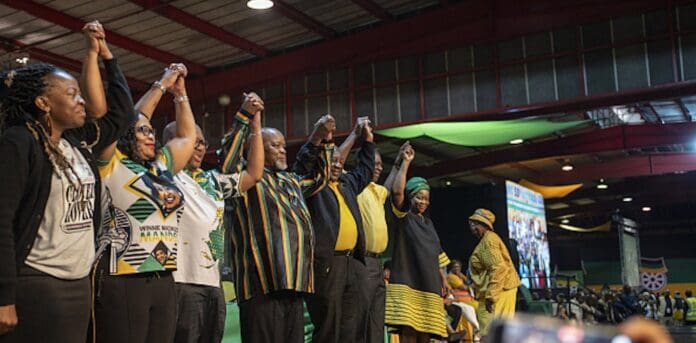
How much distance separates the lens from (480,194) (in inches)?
603

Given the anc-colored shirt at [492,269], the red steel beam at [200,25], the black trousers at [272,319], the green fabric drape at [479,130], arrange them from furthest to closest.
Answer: the green fabric drape at [479,130], the red steel beam at [200,25], the anc-colored shirt at [492,269], the black trousers at [272,319]

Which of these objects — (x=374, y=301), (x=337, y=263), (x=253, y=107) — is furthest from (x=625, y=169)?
(x=253, y=107)

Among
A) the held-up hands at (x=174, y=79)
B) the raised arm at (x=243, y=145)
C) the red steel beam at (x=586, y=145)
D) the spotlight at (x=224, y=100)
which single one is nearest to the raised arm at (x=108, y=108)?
the held-up hands at (x=174, y=79)

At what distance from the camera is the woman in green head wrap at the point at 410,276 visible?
532cm

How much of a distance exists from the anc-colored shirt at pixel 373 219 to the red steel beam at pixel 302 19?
4.80m

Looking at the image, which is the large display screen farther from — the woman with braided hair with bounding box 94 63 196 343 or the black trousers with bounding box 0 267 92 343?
the black trousers with bounding box 0 267 92 343

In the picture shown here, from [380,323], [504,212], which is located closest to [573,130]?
[504,212]

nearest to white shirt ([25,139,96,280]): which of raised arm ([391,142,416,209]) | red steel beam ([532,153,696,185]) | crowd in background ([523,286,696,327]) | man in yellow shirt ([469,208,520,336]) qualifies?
raised arm ([391,142,416,209])

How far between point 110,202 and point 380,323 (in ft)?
7.59

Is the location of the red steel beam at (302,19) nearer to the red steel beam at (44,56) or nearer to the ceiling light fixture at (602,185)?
the red steel beam at (44,56)

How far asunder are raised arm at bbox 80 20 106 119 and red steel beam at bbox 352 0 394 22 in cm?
758

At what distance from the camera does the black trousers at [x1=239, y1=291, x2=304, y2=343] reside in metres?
3.54

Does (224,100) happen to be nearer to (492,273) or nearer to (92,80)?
(492,273)

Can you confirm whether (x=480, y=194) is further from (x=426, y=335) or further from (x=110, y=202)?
(x=110, y=202)
